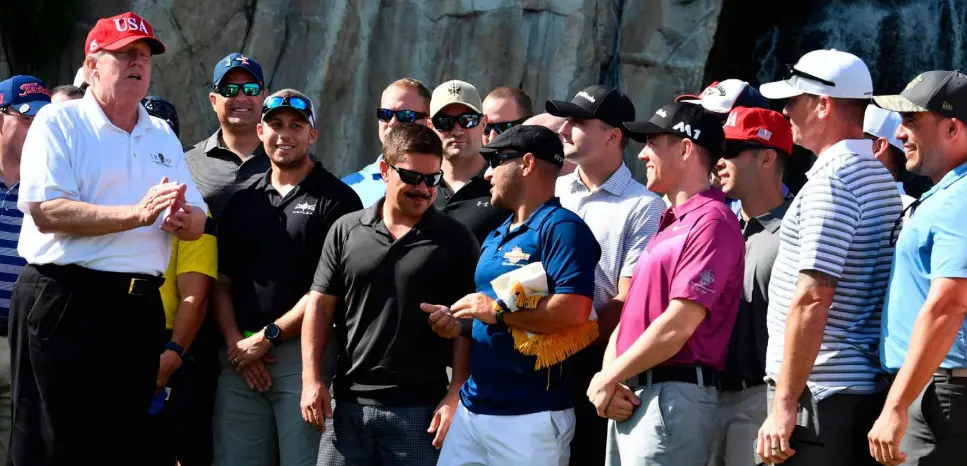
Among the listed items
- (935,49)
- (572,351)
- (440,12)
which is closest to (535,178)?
(572,351)

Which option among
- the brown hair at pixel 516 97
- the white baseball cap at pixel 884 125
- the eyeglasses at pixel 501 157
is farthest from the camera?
the brown hair at pixel 516 97

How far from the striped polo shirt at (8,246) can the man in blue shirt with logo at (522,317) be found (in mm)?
2252

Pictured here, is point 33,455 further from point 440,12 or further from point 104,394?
point 440,12

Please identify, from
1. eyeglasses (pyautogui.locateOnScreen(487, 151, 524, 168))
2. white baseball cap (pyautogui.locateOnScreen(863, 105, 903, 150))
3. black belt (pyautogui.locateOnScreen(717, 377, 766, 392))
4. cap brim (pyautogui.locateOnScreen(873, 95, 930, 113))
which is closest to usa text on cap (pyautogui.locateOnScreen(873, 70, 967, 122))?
cap brim (pyautogui.locateOnScreen(873, 95, 930, 113))

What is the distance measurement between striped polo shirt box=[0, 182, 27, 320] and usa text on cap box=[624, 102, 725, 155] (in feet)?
10.2

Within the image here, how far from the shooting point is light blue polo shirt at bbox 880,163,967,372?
339cm

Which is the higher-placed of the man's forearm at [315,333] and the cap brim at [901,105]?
the cap brim at [901,105]

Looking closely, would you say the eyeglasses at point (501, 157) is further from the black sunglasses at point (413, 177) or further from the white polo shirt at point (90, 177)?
the white polo shirt at point (90, 177)

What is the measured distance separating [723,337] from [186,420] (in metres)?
2.55

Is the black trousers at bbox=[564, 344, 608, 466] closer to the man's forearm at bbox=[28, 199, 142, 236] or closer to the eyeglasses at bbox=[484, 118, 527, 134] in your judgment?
the eyeglasses at bbox=[484, 118, 527, 134]

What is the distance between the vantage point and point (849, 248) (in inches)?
143

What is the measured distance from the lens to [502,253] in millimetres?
4410

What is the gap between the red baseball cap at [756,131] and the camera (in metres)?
4.73

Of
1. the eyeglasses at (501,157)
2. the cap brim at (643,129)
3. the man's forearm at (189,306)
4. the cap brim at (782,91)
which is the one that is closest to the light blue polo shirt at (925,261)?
the cap brim at (782,91)
